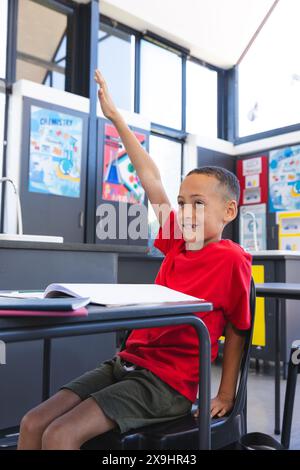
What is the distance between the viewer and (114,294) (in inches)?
29.7

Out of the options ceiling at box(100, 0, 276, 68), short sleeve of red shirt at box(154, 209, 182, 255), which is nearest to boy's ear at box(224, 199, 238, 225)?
short sleeve of red shirt at box(154, 209, 182, 255)

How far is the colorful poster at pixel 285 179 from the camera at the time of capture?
5.27 metres

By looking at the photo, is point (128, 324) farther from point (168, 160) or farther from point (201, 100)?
point (201, 100)

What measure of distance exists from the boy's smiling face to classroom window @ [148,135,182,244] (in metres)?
4.24

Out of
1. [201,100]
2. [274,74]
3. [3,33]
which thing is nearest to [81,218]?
[3,33]

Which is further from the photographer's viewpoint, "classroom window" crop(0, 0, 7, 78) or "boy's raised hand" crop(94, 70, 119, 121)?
"classroom window" crop(0, 0, 7, 78)

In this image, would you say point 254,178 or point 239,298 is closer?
point 239,298

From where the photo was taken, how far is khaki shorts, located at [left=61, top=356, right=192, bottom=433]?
2.71 feet

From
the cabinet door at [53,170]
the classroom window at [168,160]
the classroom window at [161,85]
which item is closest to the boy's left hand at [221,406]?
the cabinet door at [53,170]

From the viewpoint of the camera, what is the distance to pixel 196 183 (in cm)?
110

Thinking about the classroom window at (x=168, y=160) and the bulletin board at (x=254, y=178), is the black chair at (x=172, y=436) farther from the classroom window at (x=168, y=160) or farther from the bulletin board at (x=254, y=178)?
the bulletin board at (x=254, y=178)

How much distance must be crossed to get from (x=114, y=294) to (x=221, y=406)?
1.26ft

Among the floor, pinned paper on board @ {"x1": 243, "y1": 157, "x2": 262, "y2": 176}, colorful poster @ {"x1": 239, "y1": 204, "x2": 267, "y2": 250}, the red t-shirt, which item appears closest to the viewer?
the red t-shirt

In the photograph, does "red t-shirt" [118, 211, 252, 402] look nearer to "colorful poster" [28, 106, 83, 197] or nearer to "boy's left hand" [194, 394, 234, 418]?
"boy's left hand" [194, 394, 234, 418]
